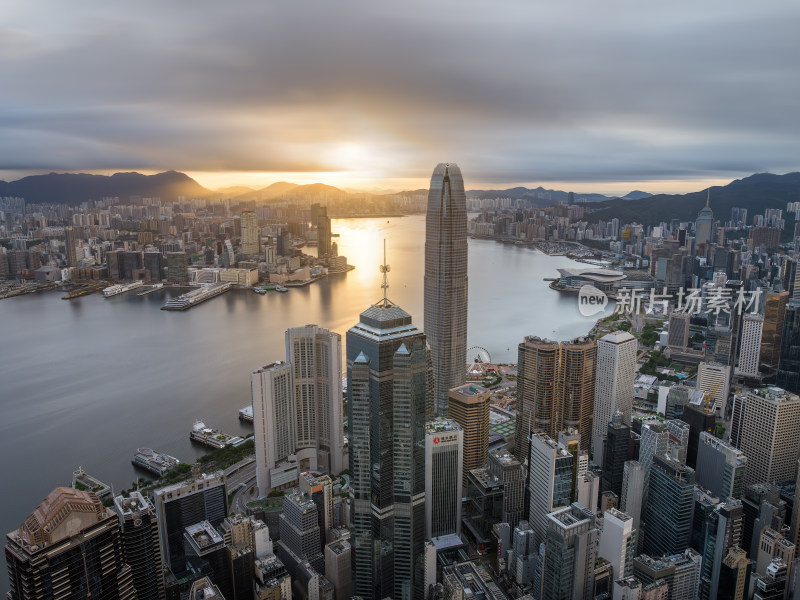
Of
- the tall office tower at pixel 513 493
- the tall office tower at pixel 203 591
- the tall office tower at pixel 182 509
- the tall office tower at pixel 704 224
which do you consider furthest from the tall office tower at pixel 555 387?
the tall office tower at pixel 704 224

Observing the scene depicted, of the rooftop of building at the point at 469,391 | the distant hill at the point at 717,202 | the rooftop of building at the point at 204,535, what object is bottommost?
the rooftop of building at the point at 204,535

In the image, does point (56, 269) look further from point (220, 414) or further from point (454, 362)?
point (454, 362)

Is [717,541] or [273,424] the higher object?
[273,424]

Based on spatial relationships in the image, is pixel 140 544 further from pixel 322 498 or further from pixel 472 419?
pixel 472 419

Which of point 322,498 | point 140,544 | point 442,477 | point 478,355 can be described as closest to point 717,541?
point 442,477

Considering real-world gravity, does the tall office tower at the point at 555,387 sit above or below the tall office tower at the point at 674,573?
above

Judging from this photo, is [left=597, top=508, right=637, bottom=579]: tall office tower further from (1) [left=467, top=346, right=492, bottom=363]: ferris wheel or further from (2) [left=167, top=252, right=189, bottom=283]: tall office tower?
(2) [left=167, top=252, right=189, bottom=283]: tall office tower

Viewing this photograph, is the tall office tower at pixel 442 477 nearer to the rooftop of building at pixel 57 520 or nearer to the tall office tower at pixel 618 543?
the tall office tower at pixel 618 543

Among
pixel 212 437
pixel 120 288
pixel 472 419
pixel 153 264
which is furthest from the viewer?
pixel 153 264
